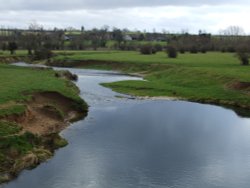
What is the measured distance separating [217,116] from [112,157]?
1891 centimetres

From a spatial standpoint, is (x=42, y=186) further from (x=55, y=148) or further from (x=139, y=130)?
(x=139, y=130)

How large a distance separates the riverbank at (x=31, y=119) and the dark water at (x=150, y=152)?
37.8 inches

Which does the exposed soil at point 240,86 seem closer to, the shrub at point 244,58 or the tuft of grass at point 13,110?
the shrub at point 244,58

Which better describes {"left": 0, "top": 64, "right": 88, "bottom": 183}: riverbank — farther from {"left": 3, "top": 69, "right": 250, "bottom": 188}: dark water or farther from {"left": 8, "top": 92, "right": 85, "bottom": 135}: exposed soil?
{"left": 3, "top": 69, "right": 250, "bottom": 188}: dark water

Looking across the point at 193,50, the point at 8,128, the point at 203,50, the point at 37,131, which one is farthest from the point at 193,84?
the point at 203,50

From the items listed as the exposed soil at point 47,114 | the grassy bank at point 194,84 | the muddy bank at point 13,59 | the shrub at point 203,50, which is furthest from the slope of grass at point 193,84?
the muddy bank at point 13,59

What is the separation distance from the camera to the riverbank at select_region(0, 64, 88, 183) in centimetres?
2864

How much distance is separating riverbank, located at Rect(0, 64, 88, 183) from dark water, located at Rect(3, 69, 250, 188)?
0.96 m

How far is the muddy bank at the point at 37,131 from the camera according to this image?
28.1 meters

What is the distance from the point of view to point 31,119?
37.3 m

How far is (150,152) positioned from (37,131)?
9.51 metres

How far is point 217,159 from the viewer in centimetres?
3031

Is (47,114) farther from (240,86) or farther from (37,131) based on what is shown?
(240,86)

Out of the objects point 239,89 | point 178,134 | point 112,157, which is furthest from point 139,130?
point 239,89
